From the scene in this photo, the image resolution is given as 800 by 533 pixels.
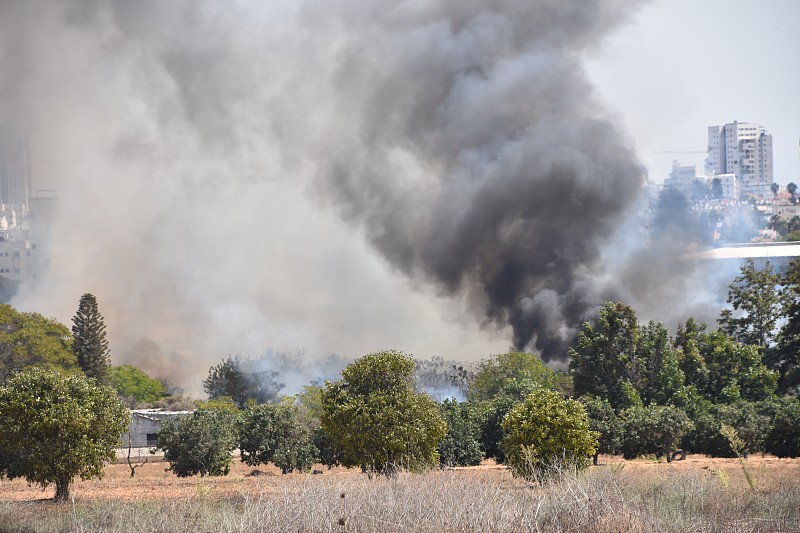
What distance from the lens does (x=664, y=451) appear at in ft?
110

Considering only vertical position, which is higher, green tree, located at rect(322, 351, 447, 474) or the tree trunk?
green tree, located at rect(322, 351, 447, 474)

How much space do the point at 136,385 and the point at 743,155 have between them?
455 ft

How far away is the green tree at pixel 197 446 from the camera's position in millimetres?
30766

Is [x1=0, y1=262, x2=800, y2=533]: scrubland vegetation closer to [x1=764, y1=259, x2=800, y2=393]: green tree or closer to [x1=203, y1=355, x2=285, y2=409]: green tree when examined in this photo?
[x1=764, y1=259, x2=800, y2=393]: green tree

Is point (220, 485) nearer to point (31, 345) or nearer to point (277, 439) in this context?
point (277, 439)

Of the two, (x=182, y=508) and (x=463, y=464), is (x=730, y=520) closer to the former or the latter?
A: (x=182, y=508)

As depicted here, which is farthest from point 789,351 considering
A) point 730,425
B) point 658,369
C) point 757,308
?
point 730,425

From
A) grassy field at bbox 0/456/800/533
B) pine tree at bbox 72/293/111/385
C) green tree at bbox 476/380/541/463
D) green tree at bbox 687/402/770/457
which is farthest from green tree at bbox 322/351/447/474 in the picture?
pine tree at bbox 72/293/111/385

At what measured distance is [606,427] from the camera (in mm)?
32500

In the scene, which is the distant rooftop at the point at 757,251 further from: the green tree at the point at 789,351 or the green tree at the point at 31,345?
the green tree at the point at 31,345

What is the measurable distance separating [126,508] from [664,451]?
20674 mm

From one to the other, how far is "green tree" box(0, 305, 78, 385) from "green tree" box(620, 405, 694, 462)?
29379 mm

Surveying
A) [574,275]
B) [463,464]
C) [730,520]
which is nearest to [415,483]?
[730,520]

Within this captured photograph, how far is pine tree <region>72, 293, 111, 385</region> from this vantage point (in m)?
52.9
